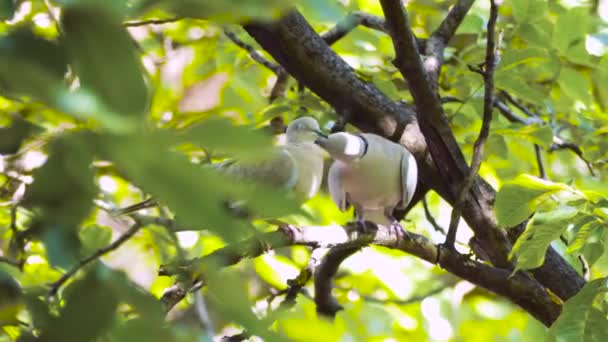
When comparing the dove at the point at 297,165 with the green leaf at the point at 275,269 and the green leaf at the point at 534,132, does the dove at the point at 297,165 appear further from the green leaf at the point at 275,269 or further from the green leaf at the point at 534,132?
the green leaf at the point at 534,132

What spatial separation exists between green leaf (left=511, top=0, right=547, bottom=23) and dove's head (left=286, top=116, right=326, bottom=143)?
776 mm

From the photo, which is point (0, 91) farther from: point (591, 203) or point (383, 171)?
point (383, 171)

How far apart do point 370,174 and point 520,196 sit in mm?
811

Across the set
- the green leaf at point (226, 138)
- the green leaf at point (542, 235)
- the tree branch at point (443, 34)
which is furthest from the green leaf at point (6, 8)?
the tree branch at point (443, 34)

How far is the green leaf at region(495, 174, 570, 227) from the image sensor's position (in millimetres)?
1836

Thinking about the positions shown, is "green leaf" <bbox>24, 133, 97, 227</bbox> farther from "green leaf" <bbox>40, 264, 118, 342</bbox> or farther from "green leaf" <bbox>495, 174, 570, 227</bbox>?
"green leaf" <bbox>495, 174, 570, 227</bbox>

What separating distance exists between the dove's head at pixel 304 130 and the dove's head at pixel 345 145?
0.24 m

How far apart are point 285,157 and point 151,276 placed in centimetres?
197

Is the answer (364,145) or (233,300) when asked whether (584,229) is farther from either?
(233,300)

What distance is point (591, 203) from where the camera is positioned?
1844 mm

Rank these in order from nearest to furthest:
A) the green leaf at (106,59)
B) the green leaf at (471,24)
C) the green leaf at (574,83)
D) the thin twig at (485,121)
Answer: the green leaf at (106,59) < the thin twig at (485,121) < the green leaf at (574,83) < the green leaf at (471,24)

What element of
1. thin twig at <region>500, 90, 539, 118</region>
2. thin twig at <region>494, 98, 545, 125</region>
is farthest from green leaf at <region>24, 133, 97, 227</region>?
thin twig at <region>500, 90, 539, 118</region>

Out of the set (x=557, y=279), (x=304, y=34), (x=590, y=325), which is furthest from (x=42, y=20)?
(x=590, y=325)

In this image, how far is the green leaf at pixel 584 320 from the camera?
176 centimetres
